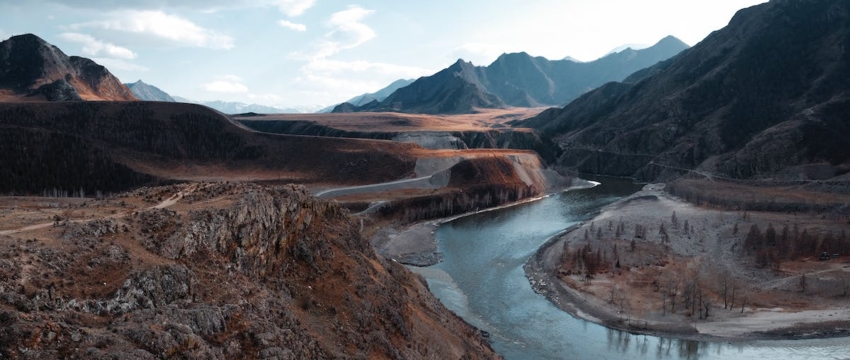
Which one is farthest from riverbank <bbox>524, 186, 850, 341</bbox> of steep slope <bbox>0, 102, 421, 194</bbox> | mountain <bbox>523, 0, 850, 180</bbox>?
steep slope <bbox>0, 102, 421, 194</bbox>

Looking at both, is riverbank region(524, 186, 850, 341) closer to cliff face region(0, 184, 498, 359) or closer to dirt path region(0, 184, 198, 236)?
cliff face region(0, 184, 498, 359)

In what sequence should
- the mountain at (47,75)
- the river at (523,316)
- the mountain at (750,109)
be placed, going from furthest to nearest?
the mountain at (47,75), the mountain at (750,109), the river at (523,316)

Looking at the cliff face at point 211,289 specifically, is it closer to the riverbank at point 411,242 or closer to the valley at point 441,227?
the valley at point 441,227

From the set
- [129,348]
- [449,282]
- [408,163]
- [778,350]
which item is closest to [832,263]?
[778,350]

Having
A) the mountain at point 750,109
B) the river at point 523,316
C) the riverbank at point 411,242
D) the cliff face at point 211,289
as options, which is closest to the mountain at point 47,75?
the riverbank at point 411,242

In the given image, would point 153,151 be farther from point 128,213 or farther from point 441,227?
point 128,213

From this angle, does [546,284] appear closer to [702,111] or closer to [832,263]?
[832,263]
